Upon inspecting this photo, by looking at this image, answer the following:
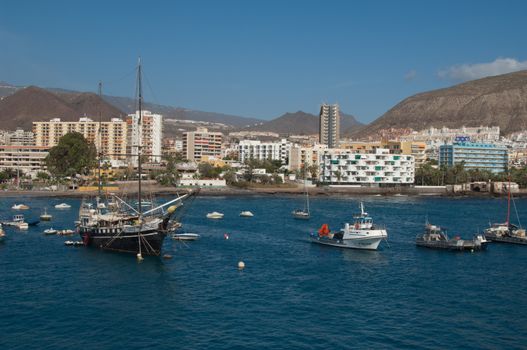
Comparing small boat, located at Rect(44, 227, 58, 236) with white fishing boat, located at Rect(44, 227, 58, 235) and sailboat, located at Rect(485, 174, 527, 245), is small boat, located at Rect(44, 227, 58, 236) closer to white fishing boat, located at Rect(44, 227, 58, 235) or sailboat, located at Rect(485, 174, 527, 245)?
white fishing boat, located at Rect(44, 227, 58, 235)

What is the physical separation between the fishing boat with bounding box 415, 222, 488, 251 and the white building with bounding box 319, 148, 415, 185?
251 ft

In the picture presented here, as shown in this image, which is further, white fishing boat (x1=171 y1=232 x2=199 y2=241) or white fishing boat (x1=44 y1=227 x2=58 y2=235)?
white fishing boat (x1=44 y1=227 x2=58 y2=235)

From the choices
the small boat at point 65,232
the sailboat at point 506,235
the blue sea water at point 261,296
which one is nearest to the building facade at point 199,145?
the small boat at point 65,232

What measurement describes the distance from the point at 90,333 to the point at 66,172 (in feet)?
336

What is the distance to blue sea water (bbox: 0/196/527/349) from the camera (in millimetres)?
25062

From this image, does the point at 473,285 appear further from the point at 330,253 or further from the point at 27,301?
the point at 27,301

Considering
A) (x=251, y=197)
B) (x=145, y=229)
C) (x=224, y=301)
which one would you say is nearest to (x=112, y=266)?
(x=145, y=229)

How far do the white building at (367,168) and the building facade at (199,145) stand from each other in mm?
63397

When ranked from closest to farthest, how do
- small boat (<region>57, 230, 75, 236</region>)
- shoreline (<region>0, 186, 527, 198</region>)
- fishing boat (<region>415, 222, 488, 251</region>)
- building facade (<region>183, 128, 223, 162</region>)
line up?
fishing boat (<region>415, 222, 488, 251</region>)
small boat (<region>57, 230, 75, 236</region>)
shoreline (<region>0, 186, 527, 198</region>)
building facade (<region>183, 128, 223, 162</region>)

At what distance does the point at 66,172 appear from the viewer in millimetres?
122375

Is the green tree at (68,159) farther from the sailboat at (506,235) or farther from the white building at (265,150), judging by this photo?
the sailboat at (506,235)

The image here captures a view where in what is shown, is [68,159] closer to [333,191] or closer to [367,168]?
[333,191]

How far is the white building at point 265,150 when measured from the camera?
172 metres

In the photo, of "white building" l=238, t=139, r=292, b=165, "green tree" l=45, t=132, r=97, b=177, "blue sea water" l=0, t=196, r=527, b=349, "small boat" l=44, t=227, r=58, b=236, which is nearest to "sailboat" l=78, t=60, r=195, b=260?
"blue sea water" l=0, t=196, r=527, b=349
